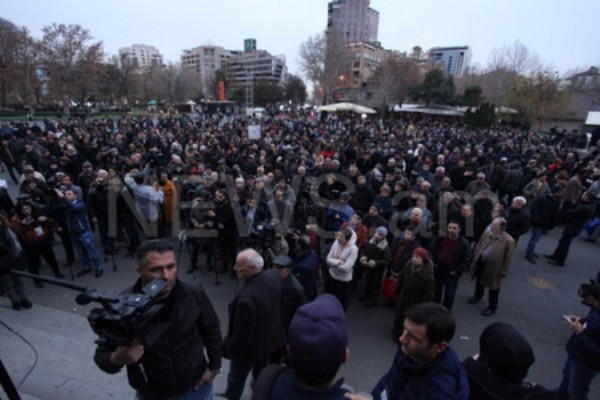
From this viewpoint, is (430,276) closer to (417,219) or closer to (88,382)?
(417,219)

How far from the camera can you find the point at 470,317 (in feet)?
16.4

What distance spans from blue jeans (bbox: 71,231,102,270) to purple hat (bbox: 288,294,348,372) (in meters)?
5.84

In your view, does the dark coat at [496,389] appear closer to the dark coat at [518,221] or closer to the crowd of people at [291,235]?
the crowd of people at [291,235]

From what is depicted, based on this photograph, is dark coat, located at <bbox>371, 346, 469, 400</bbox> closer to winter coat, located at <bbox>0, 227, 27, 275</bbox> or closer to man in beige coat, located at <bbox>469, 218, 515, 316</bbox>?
man in beige coat, located at <bbox>469, 218, 515, 316</bbox>

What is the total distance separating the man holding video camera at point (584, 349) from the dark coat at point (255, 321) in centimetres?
262

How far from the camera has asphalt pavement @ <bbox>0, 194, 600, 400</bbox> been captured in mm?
3354

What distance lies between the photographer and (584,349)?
2934 millimetres

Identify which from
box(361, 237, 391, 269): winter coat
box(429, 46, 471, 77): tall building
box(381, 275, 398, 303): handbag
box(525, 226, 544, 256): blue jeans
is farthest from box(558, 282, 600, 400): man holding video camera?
box(429, 46, 471, 77): tall building

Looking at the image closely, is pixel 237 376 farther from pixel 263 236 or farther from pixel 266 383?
pixel 263 236

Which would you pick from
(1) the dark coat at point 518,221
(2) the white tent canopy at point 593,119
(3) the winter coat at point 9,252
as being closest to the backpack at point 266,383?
(3) the winter coat at point 9,252

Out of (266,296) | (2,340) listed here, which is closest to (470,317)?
(266,296)

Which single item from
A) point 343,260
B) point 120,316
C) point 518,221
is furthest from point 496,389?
point 518,221

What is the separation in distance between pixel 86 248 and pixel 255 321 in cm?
470

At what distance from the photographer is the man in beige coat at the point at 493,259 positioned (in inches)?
189
